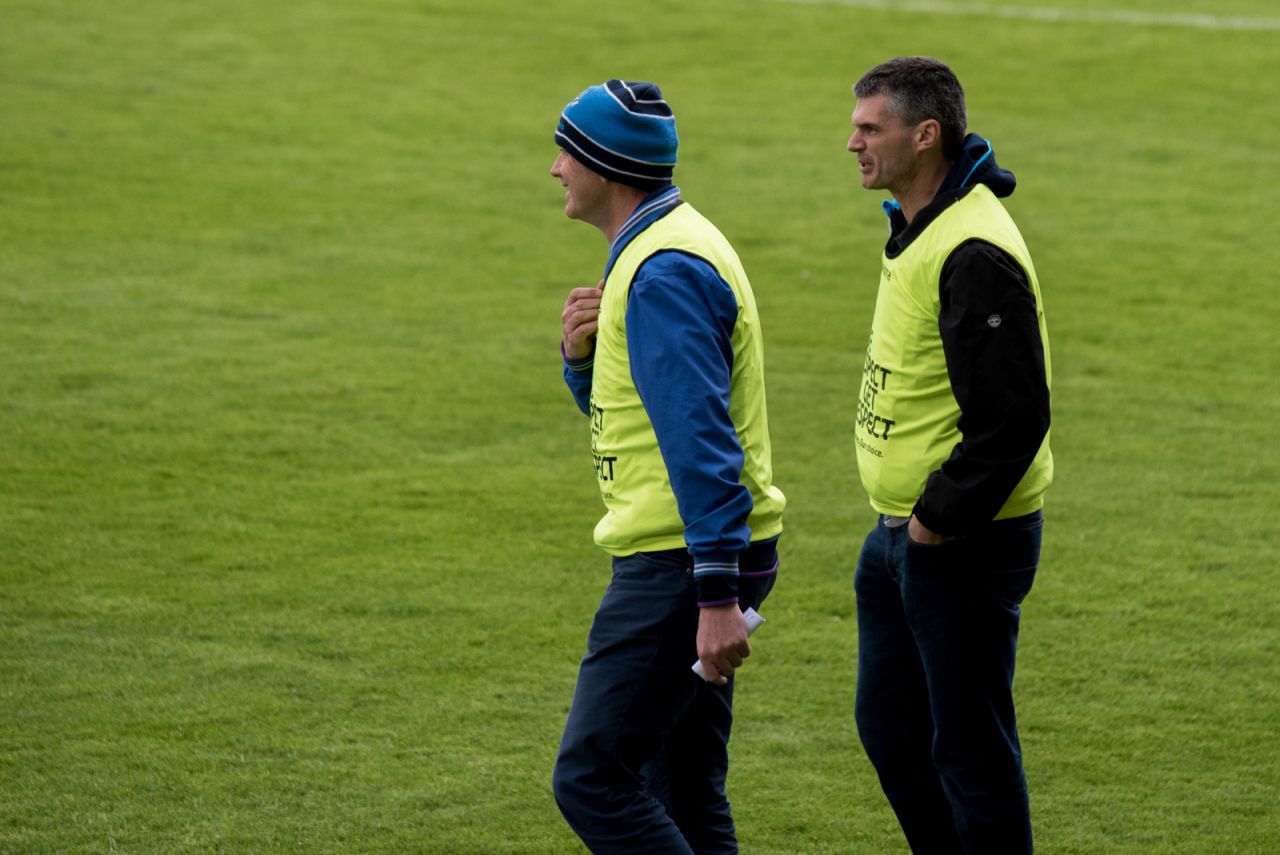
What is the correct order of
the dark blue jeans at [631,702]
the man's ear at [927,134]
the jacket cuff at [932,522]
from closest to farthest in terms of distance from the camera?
the dark blue jeans at [631,702] → the jacket cuff at [932,522] → the man's ear at [927,134]

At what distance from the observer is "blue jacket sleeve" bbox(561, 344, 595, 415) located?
4121mm

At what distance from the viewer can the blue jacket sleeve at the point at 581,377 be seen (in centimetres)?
A: 412

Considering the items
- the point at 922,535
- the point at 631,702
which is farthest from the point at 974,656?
the point at 631,702

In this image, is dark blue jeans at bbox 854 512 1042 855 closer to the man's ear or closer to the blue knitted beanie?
the man's ear

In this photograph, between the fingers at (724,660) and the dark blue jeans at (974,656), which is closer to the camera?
the fingers at (724,660)

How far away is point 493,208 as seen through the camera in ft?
44.5

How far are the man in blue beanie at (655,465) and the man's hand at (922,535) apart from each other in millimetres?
308

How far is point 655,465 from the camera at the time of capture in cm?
375

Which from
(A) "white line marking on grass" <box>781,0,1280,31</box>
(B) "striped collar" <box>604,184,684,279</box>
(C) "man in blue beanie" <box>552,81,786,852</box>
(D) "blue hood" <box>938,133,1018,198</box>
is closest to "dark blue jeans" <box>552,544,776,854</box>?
(C) "man in blue beanie" <box>552,81,786,852</box>

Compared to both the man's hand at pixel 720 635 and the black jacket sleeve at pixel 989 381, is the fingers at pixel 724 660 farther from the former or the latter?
the black jacket sleeve at pixel 989 381

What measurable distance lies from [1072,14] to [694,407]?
1822 centimetres

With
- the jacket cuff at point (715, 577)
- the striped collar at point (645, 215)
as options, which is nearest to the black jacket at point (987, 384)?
the jacket cuff at point (715, 577)

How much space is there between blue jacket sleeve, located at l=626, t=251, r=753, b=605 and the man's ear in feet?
2.18

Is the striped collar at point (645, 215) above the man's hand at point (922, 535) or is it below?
above
